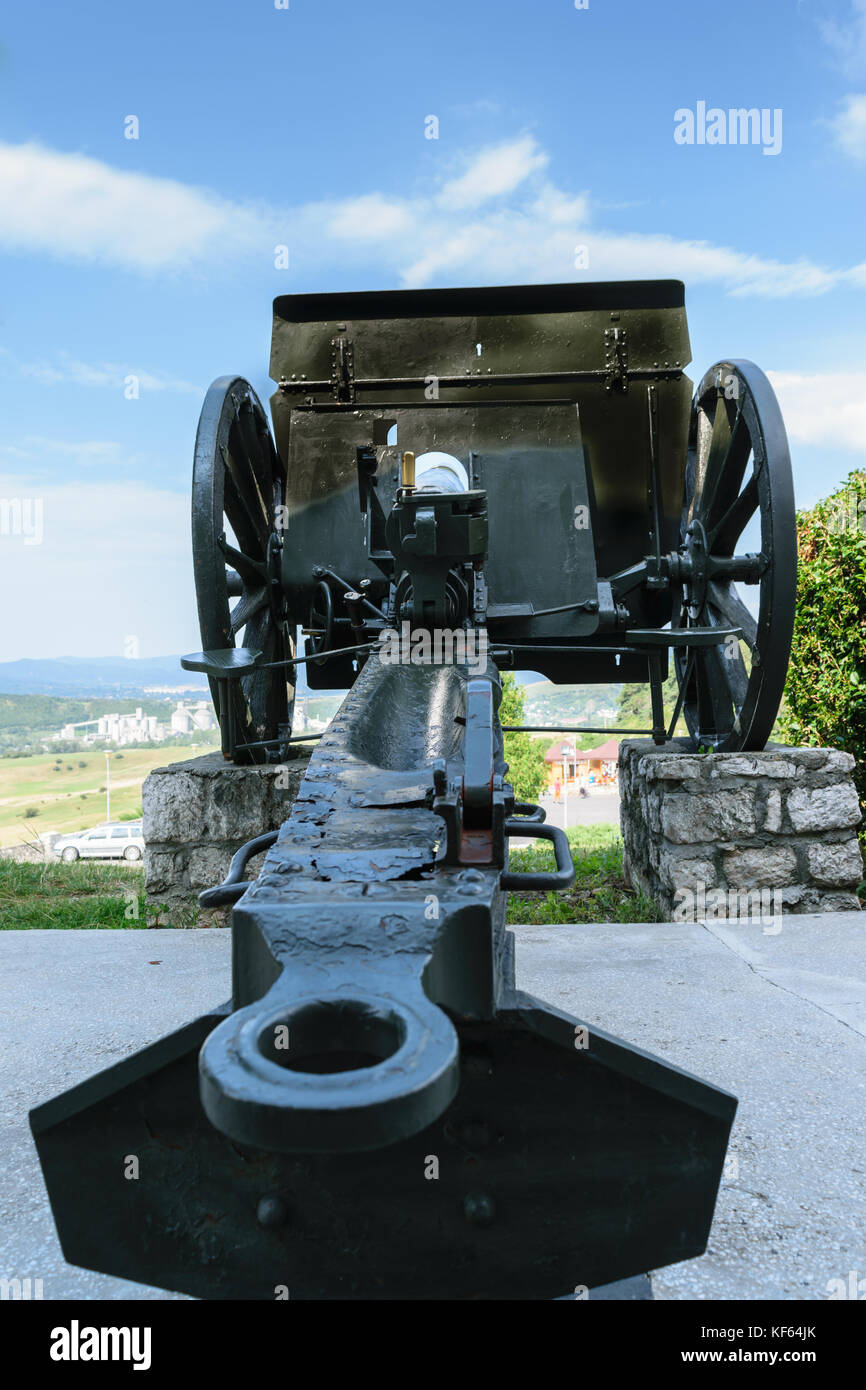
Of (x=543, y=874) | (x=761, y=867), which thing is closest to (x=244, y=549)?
(x=761, y=867)

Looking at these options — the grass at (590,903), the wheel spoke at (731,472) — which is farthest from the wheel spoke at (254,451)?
the grass at (590,903)

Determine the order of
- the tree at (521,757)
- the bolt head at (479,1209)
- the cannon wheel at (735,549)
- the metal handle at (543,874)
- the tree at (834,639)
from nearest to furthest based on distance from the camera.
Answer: the bolt head at (479,1209) < the metal handle at (543,874) < the cannon wheel at (735,549) < the tree at (834,639) < the tree at (521,757)

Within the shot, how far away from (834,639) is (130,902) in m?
4.03

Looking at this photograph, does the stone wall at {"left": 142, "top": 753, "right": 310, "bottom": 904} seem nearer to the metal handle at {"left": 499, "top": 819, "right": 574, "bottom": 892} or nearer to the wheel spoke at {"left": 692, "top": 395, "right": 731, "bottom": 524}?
the wheel spoke at {"left": 692, "top": 395, "right": 731, "bottom": 524}

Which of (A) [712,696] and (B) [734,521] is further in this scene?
(A) [712,696]

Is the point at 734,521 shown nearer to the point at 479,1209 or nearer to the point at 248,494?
the point at 248,494

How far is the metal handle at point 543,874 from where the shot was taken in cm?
154

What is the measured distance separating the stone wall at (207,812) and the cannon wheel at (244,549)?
7.1 inches

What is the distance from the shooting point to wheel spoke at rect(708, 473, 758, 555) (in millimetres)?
4297

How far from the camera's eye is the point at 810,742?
5.56 meters

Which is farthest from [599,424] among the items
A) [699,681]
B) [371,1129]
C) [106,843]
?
[106,843]

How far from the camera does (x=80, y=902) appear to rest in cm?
518

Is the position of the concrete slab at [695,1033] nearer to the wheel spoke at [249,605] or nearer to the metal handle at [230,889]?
the metal handle at [230,889]
